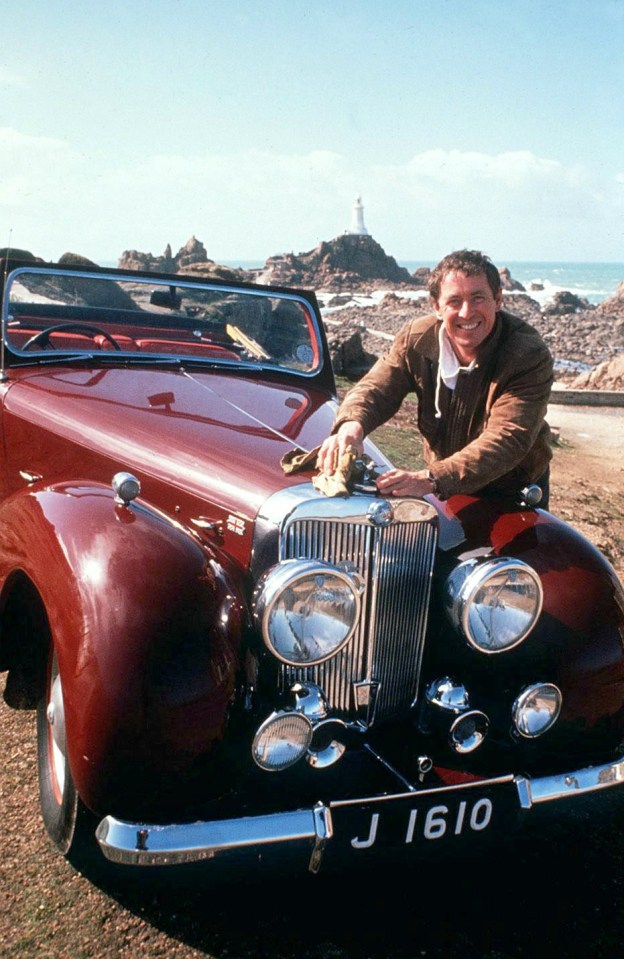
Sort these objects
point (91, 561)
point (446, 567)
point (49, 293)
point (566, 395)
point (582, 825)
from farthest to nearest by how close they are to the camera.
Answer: point (566, 395) → point (49, 293) → point (582, 825) → point (446, 567) → point (91, 561)

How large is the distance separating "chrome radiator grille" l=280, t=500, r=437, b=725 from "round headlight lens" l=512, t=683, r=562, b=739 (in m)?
0.34

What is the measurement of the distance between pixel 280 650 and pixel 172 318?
2.54 meters

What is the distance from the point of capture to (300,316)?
164 inches

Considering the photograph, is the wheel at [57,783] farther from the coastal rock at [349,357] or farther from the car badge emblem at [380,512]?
the coastal rock at [349,357]

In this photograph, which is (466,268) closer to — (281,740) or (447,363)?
(447,363)

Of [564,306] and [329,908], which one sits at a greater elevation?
[329,908]

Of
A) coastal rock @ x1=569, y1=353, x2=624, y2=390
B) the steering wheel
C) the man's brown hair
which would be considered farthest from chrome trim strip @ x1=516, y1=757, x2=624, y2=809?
coastal rock @ x1=569, y1=353, x2=624, y2=390

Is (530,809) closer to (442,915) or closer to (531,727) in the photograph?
(531,727)

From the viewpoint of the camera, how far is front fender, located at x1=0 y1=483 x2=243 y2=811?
1.96m

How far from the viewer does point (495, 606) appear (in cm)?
236

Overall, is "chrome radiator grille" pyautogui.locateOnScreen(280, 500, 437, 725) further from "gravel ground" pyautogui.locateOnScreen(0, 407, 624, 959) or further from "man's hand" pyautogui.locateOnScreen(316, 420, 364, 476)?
"gravel ground" pyautogui.locateOnScreen(0, 407, 624, 959)

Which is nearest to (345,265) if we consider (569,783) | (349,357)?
(349,357)

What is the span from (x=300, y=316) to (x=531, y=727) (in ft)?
8.14

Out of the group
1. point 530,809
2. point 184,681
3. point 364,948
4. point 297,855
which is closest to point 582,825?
point 530,809
